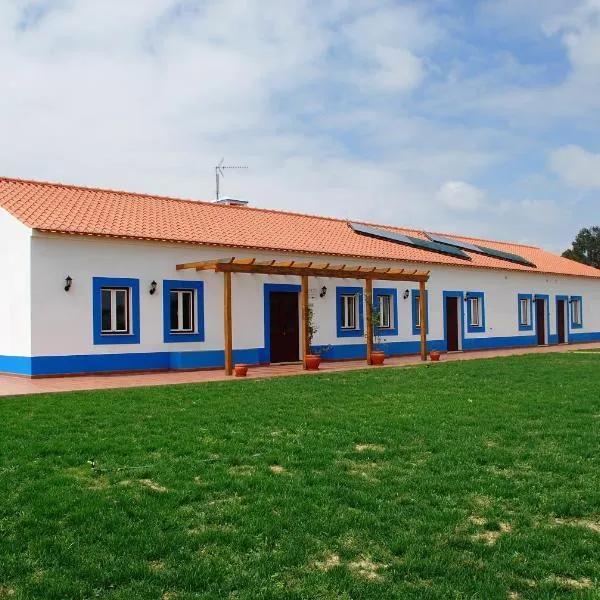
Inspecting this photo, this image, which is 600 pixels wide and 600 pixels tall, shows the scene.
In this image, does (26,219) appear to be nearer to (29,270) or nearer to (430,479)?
(29,270)

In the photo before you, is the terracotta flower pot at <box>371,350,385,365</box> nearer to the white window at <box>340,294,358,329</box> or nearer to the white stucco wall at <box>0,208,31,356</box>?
the white window at <box>340,294,358,329</box>

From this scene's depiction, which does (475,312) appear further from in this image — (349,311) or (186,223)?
(186,223)

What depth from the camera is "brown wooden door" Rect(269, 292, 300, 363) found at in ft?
67.1

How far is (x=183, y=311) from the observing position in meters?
18.4

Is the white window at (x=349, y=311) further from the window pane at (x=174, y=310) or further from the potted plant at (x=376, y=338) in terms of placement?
the window pane at (x=174, y=310)

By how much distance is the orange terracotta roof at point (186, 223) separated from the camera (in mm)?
17156

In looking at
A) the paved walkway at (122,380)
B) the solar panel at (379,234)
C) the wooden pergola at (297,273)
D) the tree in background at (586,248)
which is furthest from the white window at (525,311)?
the tree in background at (586,248)

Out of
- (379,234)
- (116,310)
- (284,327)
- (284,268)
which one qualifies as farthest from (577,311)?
(116,310)

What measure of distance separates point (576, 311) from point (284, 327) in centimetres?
1894

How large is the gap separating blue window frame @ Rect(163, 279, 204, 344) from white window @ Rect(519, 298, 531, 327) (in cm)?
1638

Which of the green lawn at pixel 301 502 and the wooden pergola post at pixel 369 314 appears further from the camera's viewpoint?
the wooden pergola post at pixel 369 314

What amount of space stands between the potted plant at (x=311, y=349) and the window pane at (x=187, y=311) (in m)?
3.14

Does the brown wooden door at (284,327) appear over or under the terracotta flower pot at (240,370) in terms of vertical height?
over

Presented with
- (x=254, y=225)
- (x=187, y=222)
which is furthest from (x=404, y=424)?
(x=254, y=225)
